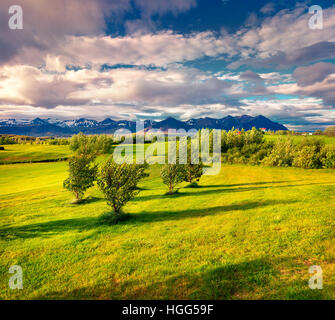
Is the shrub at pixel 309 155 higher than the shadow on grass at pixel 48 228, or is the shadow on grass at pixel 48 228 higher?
the shrub at pixel 309 155

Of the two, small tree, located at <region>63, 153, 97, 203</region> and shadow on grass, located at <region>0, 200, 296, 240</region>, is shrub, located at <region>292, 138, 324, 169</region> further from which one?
small tree, located at <region>63, 153, 97, 203</region>

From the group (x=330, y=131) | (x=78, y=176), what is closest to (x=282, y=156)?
(x=330, y=131)

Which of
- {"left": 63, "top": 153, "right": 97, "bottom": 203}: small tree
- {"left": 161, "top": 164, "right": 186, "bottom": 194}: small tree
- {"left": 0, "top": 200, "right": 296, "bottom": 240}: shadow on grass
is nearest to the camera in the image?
{"left": 0, "top": 200, "right": 296, "bottom": 240}: shadow on grass

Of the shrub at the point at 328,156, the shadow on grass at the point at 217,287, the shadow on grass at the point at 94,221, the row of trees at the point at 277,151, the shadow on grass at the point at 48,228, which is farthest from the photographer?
the row of trees at the point at 277,151

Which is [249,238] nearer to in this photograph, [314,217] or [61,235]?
[314,217]

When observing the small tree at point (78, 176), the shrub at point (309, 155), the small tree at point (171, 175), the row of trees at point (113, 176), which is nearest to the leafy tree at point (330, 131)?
the shrub at point (309, 155)

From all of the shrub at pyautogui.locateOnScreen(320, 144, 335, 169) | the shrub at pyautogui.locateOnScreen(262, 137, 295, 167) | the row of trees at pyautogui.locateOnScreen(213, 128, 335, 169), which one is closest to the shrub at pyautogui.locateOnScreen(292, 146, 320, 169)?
the row of trees at pyautogui.locateOnScreen(213, 128, 335, 169)

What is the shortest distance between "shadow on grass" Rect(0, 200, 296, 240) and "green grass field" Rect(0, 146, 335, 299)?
11 cm

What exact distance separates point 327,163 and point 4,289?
86.2m

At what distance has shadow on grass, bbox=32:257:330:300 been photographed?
8.37 metres

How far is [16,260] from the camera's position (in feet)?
42.7

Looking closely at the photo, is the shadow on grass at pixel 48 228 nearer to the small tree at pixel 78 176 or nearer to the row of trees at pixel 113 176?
the row of trees at pixel 113 176

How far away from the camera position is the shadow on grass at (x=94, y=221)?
1799cm

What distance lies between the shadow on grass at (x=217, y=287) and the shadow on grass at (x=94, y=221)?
940 cm
